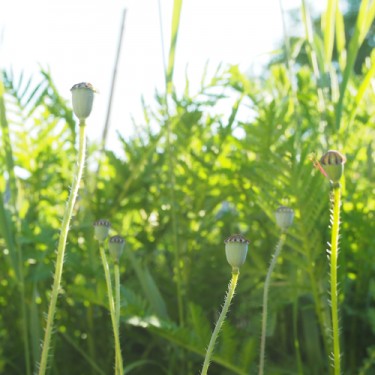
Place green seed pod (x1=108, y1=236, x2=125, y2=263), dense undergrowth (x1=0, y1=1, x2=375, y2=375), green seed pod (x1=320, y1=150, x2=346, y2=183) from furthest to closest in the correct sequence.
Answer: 1. dense undergrowth (x1=0, y1=1, x2=375, y2=375)
2. green seed pod (x1=108, y1=236, x2=125, y2=263)
3. green seed pod (x1=320, y1=150, x2=346, y2=183)

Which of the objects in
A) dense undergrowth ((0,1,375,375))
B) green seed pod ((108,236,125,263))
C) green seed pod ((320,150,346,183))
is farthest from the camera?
dense undergrowth ((0,1,375,375))

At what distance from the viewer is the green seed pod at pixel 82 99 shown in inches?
18.2

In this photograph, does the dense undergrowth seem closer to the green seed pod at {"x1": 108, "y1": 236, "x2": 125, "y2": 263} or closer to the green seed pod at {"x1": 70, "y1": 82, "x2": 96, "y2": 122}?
the green seed pod at {"x1": 108, "y1": 236, "x2": 125, "y2": 263}

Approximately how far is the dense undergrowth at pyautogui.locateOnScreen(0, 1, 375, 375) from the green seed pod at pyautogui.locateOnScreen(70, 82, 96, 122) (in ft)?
0.84

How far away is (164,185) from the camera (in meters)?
1.01

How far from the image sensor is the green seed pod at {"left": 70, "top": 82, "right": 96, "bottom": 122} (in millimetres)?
463

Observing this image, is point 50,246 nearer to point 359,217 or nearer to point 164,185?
point 164,185

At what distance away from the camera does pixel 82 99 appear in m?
0.47

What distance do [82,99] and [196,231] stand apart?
19.6 inches

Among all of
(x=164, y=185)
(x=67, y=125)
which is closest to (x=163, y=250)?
(x=164, y=185)

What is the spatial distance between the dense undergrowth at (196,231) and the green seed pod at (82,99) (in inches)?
10.1

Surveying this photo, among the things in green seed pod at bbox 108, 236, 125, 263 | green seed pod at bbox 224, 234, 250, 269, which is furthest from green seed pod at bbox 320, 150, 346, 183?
green seed pod at bbox 108, 236, 125, 263

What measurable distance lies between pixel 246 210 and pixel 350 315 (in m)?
0.18

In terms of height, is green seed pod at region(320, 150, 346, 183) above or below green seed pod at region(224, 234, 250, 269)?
above
